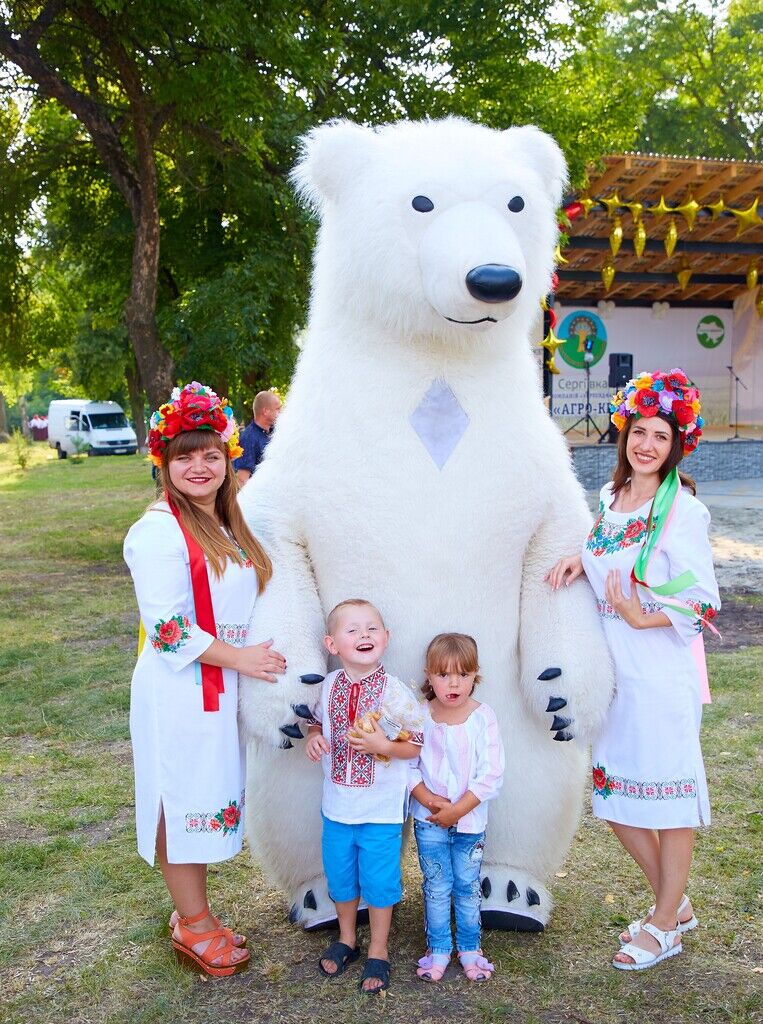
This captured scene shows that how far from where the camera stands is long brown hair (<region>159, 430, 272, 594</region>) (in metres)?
2.40

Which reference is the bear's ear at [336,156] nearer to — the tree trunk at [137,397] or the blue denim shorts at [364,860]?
the blue denim shorts at [364,860]

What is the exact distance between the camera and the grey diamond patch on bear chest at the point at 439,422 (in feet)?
8.15

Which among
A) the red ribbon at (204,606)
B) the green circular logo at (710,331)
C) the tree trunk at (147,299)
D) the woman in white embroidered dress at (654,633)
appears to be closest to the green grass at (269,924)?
the woman in white embroidered dress at (654,633)

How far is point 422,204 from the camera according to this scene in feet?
7.97

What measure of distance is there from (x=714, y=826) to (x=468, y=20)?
6.82 metres

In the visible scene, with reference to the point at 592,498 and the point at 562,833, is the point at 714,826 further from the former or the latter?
the point at 592,498

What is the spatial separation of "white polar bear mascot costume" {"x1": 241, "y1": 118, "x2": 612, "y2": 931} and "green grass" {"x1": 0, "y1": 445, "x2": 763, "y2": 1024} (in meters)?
0.23

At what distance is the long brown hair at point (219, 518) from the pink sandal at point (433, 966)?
1.07 m

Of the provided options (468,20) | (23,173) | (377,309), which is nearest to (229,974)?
(377,309)

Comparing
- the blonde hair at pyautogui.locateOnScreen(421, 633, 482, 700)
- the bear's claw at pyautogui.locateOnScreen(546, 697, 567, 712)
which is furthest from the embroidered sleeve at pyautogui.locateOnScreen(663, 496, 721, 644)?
the blonde hair at pyautogui.locateOnScreen(421, 633, 482, 700)

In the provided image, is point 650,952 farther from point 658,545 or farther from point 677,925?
point 658,545

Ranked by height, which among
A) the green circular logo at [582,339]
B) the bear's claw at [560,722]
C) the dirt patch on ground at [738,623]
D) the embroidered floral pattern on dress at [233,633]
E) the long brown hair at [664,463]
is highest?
the green circular logo at [582,339]

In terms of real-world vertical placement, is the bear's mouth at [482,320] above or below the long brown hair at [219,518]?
above

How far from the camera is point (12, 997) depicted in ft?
8.14
